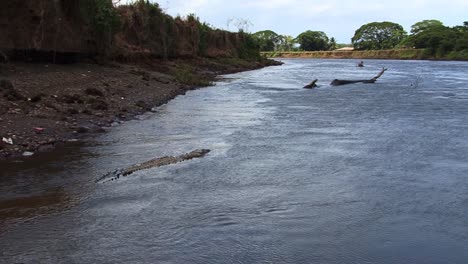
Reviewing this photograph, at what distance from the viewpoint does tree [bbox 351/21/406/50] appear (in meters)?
166

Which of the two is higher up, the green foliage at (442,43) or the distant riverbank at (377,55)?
the green foliage at (442,43)

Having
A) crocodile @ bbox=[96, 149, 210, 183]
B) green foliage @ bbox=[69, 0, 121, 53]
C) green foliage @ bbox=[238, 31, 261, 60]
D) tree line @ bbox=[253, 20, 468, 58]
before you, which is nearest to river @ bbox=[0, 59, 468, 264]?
crocodile @ bbox=[96, 149, 210, 183]

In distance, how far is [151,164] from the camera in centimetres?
1103

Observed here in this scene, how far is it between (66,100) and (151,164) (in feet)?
24.1

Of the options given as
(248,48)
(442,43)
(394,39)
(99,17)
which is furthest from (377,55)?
(99,17)

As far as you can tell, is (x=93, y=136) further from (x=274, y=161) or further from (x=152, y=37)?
(x=152, y=37)

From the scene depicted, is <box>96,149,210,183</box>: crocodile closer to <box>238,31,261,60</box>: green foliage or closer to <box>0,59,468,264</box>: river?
<box>0,59,468,264</box>: river

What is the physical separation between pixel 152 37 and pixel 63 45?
59.5 ft

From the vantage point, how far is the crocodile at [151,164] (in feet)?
33.2

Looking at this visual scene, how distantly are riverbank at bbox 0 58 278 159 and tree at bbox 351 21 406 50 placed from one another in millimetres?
146755

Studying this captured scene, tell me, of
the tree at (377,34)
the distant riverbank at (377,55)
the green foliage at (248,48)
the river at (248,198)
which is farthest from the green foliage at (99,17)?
the tree at (377,34)

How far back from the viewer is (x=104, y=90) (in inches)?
820

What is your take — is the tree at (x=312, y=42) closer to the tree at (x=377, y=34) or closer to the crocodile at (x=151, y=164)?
the tree at (x=377, y=34)

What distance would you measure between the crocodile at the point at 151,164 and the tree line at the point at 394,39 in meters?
103
